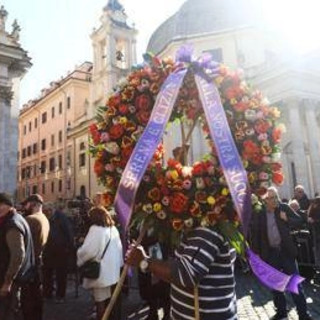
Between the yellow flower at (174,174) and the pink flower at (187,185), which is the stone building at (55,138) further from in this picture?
the pink flower at (187,185)

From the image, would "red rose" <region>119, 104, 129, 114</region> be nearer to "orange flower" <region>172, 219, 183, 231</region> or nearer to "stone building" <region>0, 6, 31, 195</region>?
"orange flower" <region>172, 219, 183, 231</region>

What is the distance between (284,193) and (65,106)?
31.5 m

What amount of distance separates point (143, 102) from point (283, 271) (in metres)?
4.11

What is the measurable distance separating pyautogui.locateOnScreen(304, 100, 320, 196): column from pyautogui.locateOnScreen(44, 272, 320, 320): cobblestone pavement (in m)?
17.9

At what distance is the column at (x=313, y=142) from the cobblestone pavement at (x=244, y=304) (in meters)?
17.9

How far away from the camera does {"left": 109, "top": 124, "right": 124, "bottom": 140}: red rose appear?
13.4 feet

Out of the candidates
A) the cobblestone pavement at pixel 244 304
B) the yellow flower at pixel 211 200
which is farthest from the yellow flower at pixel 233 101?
the cobblestone pavement at pixel 244 304

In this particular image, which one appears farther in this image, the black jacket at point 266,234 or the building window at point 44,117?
the building window at point 44,117

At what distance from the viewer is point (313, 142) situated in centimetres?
2738

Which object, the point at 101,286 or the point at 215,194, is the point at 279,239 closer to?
the point at 101,286

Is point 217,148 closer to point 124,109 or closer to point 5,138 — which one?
point 124,109

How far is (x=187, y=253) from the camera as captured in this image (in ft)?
10.7

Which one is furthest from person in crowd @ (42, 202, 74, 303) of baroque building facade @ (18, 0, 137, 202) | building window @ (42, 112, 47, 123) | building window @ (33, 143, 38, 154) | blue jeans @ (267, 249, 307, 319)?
building window @ (33, 143, 38, 154)

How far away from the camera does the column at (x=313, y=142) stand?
2686 cm
